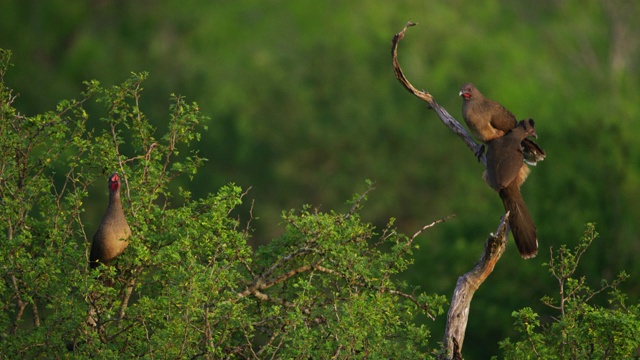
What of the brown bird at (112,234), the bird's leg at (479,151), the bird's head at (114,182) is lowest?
the brown bird at (112,234)

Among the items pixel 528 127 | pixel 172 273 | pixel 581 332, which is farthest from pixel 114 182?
pixel 581 332

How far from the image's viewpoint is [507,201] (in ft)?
39.5

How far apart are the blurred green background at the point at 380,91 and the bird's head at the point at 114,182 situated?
65.4 ft

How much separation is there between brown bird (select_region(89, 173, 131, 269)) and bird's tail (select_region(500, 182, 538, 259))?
332cm

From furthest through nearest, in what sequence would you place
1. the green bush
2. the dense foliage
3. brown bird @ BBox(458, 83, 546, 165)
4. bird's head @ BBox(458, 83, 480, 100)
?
bird's head @ BBox(458, 83, 480, 100), brown bird @ BBox(458, 83, 546, 165), the green bush, the dense foliage

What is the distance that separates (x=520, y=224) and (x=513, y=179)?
0.45m

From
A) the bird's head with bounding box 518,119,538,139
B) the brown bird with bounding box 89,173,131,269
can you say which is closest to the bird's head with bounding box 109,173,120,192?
the brown bird with bounding box 89,173,131,269

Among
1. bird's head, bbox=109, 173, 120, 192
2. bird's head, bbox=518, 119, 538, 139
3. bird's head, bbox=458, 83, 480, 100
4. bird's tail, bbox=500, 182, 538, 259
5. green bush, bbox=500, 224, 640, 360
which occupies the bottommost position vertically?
green bush, bbox=500, 224, 640, 360

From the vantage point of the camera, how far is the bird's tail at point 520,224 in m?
11.8

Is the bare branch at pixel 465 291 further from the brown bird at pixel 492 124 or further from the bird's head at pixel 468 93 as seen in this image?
the bird's head at pixel 468 93

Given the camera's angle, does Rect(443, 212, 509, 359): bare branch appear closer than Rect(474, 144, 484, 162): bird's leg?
Yes

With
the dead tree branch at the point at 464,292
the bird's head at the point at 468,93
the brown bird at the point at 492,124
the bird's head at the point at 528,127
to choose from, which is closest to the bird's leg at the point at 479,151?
the brown bird at the point at 492,124

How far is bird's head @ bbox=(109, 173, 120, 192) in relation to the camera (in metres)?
11.6

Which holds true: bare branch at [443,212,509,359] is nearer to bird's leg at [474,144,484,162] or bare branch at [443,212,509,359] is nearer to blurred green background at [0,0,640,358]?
bird's leg at [474,144,484,162]
